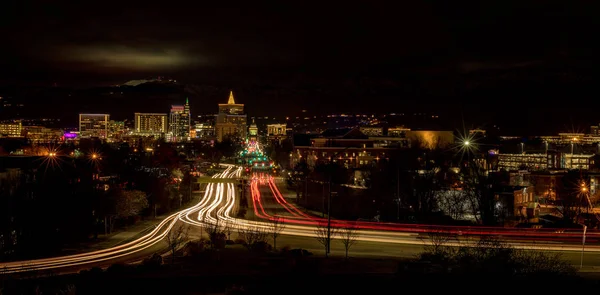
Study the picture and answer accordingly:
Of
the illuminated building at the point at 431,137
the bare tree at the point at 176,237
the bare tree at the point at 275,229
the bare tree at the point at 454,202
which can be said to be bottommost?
the bare tree at the point at 176,237

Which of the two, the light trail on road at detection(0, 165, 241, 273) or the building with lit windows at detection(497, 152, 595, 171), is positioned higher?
the building with lit windows at detection(497, 152, 595, 171)

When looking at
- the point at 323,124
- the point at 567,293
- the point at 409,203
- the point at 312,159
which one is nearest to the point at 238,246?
the point at 567,293

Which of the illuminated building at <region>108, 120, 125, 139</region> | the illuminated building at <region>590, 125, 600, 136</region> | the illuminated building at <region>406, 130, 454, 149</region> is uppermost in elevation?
the illuminated building at <region>108, 120, 125, 139</region>

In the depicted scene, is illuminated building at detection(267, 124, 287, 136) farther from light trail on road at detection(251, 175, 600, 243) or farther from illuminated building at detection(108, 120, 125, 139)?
light trail on road at detection(251, 175, 600, 243)

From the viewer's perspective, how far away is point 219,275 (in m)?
12.1

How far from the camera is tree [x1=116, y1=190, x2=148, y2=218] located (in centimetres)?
2086

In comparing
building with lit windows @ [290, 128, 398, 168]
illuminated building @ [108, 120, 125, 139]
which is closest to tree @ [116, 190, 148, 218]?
building with lit windows @ [290, 128, 398, 168]

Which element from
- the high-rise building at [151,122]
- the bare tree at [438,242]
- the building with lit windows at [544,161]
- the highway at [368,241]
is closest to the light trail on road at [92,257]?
the highway at [368,241]

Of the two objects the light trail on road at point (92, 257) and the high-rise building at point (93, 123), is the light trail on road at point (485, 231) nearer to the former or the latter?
the light trail on road at point (92, 257)

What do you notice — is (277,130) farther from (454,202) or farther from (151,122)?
(454,202)

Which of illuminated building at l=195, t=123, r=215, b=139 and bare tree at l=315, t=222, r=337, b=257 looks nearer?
bare tree at l=315, t=222, r=337, b=257

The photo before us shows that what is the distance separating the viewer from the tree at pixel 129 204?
68.4ft

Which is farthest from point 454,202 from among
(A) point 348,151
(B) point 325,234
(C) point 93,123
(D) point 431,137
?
(C) point 93,123

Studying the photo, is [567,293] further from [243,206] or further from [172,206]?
[172,206]
